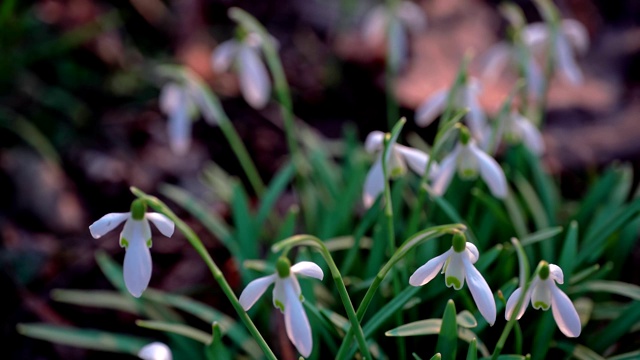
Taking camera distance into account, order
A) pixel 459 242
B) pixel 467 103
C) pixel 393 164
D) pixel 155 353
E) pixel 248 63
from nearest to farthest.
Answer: pixel 459 242, pixel 155 353, pixel 393 164, pixel 467 103, pixel 248 63

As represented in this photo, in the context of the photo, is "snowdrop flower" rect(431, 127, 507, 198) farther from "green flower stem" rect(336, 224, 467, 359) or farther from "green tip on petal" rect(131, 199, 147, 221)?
"green tip on petal" rect(131, 199, 147, 221)

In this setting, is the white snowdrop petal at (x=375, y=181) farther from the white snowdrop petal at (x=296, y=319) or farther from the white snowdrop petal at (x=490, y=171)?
the white snowdrop petal at (x=296, y=319)

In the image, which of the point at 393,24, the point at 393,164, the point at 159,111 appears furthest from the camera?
the point at 159,111

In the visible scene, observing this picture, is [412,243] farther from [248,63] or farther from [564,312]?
[248,63]

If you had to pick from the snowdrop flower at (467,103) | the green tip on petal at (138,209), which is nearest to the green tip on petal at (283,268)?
the green tip on petal at (138,209)

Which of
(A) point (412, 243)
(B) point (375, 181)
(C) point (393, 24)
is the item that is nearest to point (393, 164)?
(B) point (375, 181)

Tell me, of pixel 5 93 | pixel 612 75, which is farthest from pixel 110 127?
pixel 612 75
